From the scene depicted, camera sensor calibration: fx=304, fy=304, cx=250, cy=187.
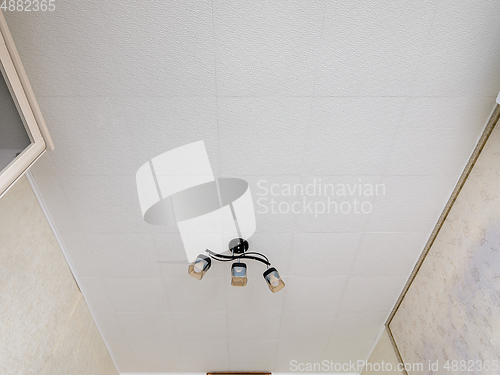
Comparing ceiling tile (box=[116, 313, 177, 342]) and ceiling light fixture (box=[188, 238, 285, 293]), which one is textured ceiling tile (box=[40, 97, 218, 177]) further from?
ceiling tile (box=[116, 313, 177, 342])

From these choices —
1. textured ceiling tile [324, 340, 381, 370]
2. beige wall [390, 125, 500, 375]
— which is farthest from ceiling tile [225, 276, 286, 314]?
beige wall [390, 125, 500, 375]

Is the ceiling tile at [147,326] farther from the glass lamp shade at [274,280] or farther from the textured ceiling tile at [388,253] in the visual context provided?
the textured ceiling tile at [388,253]

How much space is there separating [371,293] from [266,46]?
1883 millimetres

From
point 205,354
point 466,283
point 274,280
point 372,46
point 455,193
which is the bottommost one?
point 466,283

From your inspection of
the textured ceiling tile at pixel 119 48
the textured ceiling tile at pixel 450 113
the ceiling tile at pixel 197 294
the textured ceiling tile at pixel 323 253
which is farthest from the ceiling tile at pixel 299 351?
the textured ceiling tile at pixel 119 48

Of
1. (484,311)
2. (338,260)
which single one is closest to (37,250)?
(338,260)

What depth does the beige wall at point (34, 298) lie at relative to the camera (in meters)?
1.54

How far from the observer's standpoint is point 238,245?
75.3 inches

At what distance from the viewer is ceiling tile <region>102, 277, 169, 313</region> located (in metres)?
2.13

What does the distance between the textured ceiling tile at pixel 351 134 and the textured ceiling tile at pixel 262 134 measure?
0.07 m

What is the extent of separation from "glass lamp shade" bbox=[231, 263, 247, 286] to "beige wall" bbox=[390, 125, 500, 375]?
47.3 inches

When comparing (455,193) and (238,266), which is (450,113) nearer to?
(455,193)

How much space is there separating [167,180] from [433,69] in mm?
1395

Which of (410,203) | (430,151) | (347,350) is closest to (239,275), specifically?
(410,203)
